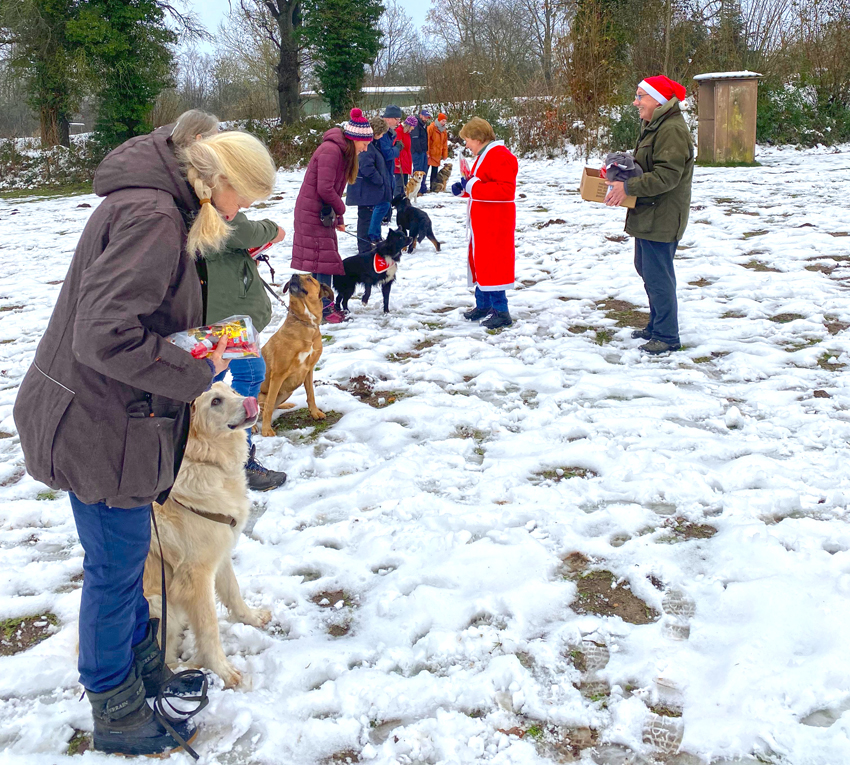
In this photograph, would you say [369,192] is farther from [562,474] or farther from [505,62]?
[505,62]

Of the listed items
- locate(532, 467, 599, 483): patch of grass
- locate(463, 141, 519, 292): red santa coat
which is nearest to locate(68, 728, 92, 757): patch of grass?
locate(532, 467, 599, 483): patch of grass

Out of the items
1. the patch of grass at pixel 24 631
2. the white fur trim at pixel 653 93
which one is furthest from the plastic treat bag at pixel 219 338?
the white fur trim at pixel 653 93

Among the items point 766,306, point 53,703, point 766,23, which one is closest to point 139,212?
point 53,703

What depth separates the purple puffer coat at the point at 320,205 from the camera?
6.32 metres

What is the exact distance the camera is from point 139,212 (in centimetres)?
179

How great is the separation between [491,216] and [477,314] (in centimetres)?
99

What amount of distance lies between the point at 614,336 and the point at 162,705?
15.5 feet

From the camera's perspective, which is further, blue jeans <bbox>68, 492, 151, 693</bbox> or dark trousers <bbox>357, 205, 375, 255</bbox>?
dark trousers <bbox>357, 205, 375, 255</bbox>

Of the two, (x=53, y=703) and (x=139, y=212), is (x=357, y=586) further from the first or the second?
(x=139, y=212)

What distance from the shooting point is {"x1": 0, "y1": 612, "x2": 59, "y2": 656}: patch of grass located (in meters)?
2.79

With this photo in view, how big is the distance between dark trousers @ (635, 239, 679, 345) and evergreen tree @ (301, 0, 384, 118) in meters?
21.2

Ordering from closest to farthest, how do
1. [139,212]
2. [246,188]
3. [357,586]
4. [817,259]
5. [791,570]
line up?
[139,212], [246,188], [791,570], [357,586], [817,259]

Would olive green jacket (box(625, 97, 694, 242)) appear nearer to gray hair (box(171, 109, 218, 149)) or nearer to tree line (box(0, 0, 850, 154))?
gray hair (box(171, 109, 218, 149))

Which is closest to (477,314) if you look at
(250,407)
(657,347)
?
(657,347)
